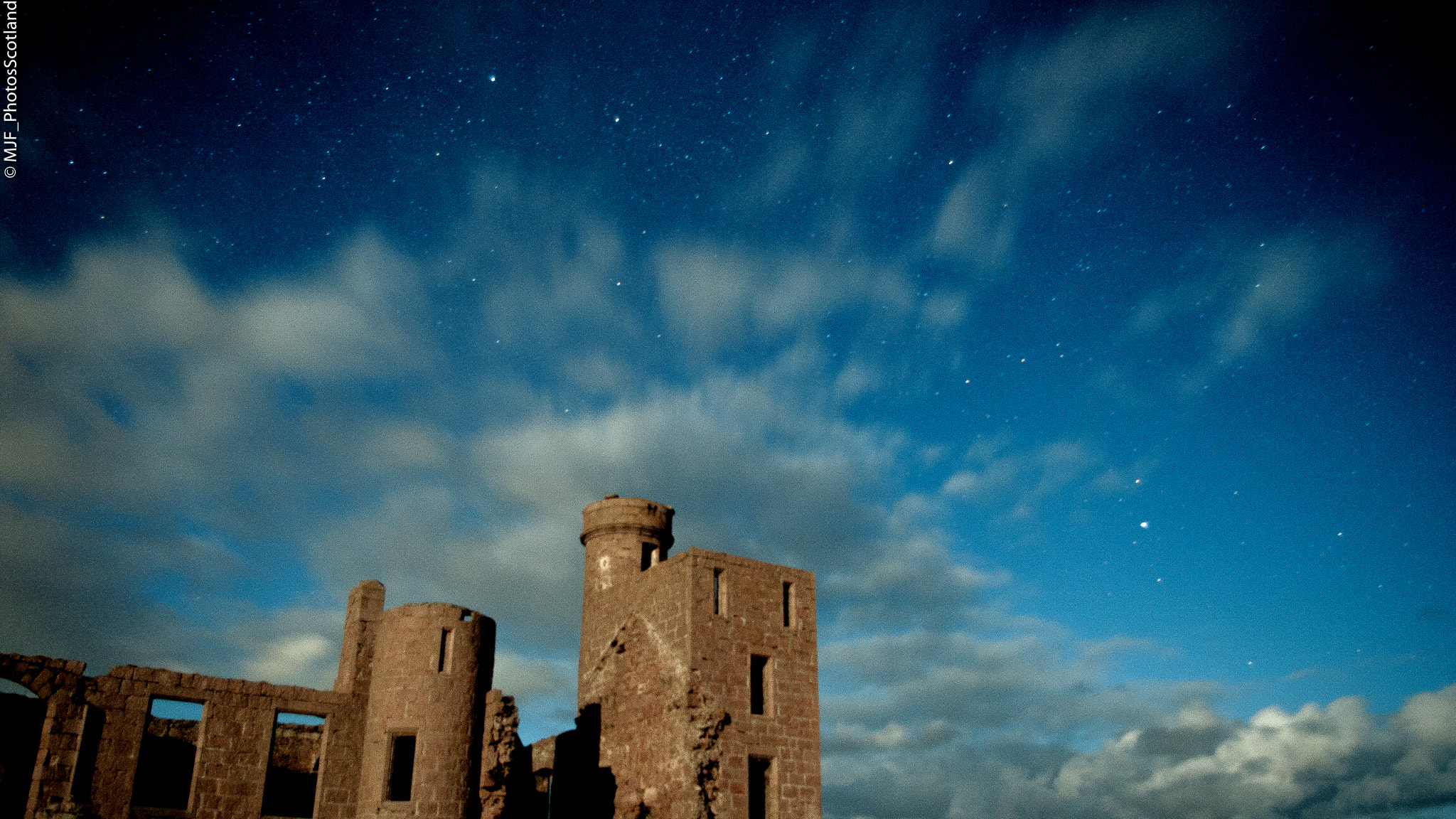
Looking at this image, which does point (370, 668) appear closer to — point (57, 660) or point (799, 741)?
point (57, 660)

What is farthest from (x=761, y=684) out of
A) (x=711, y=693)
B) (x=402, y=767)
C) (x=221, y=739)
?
(x=221, y=739)

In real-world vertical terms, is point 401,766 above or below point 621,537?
below

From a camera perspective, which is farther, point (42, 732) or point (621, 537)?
point (621, 537)

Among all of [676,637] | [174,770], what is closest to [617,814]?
[676,637]

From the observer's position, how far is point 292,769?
2611 centimetres

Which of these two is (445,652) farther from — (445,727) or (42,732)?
(42,732)

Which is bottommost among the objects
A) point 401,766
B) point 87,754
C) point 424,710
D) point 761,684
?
point 401,766

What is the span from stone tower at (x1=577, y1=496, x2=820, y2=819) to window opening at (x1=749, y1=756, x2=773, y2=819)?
3 centimetres

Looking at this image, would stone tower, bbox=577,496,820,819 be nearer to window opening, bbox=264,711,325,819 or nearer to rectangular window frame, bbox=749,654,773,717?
rectangular window frame, bbox=749,654,773,717

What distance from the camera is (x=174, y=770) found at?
979 inches

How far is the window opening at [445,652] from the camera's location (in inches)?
904

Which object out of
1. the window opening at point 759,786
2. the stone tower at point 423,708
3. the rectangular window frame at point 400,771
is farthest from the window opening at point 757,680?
the rectangular window frame at point 400,771

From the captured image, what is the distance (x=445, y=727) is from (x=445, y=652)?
171 cm

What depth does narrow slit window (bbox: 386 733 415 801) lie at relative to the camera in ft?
73.1
